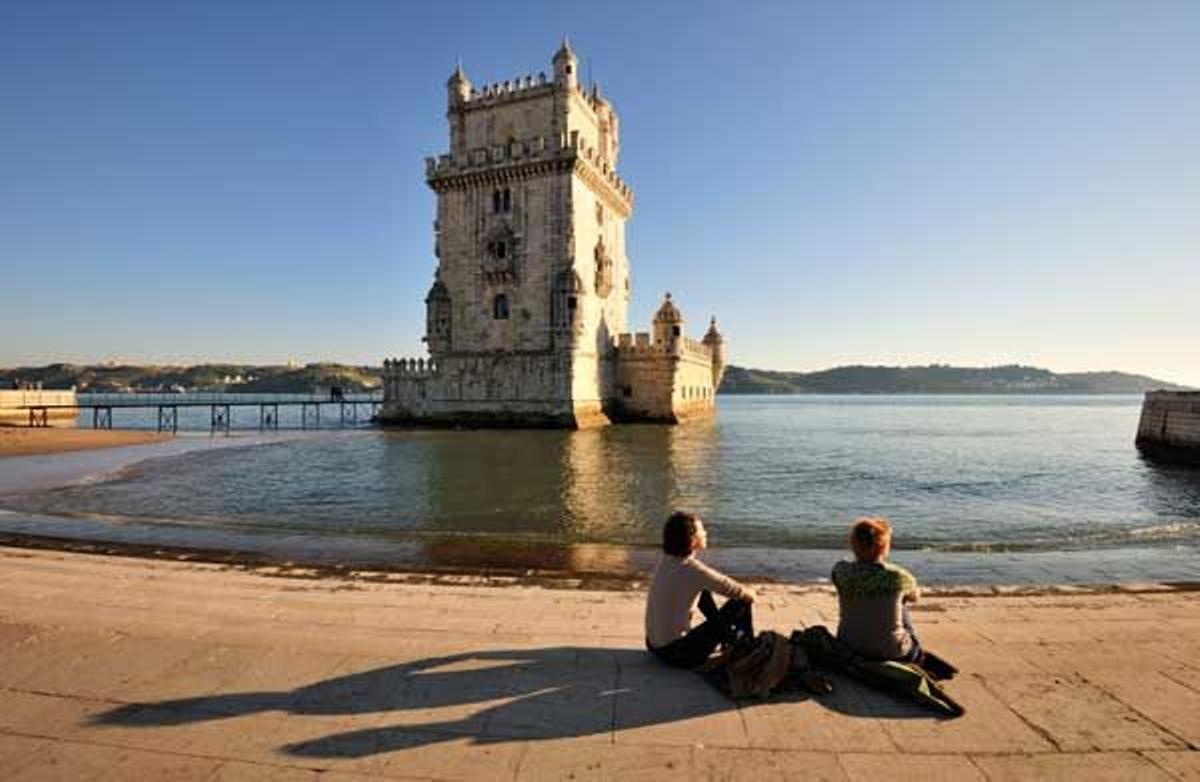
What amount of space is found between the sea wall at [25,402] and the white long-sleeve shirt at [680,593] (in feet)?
221

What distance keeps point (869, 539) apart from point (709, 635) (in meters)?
1.48

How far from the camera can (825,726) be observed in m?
4.50

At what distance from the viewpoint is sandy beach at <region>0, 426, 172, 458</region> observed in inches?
1375

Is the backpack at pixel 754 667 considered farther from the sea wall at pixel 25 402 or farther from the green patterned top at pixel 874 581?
the sea wall at pixel 25 402

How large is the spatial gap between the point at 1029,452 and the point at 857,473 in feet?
54.8

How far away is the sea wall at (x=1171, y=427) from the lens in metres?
32.8

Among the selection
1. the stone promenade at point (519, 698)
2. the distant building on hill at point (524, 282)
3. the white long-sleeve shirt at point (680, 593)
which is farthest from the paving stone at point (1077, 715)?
the distant building on hill at point (524, 282)

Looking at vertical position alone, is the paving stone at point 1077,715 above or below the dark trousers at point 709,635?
below

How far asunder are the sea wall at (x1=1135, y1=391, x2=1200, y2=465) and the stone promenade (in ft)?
111

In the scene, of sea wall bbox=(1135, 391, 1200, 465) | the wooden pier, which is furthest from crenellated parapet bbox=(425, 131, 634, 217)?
sea wall bbox=(1135, 391, 1200, 465)

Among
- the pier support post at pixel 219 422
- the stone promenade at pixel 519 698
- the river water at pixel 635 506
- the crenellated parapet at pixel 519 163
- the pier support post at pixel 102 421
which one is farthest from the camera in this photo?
the pier support post at pixel 102 421

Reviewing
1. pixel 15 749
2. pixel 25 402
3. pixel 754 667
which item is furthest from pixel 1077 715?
pixel 25 402

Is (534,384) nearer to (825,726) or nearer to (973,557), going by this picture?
(973,557)

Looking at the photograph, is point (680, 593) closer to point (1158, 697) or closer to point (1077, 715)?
point (1077, 715)
